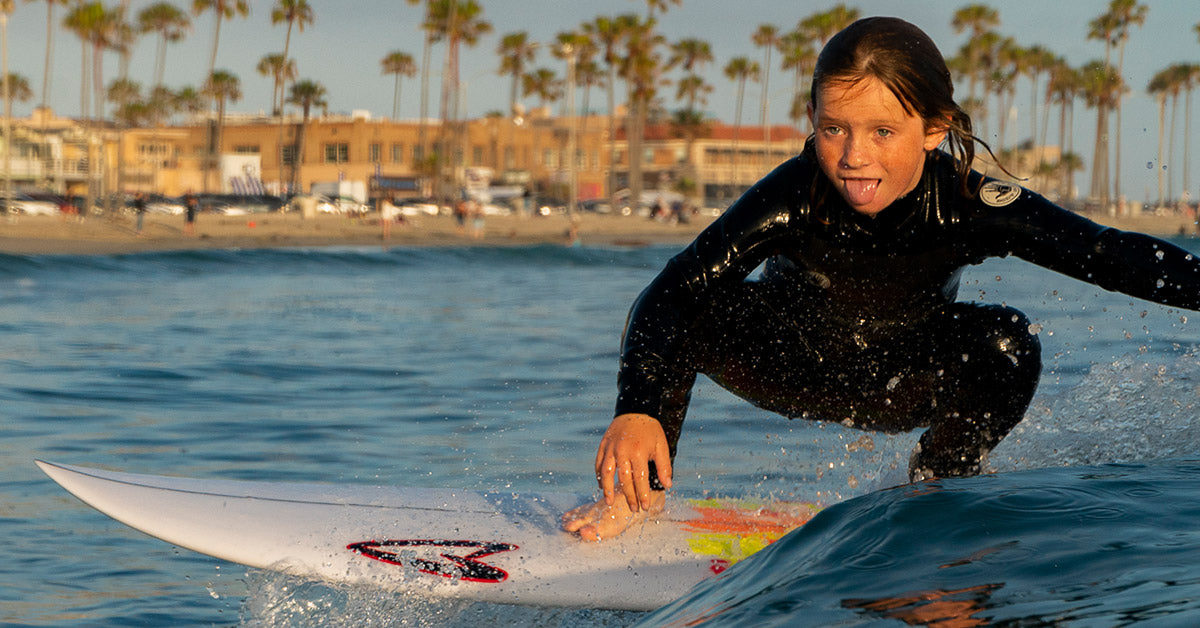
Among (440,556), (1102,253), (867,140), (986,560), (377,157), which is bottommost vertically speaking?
(440,556)

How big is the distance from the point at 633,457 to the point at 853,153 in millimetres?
894

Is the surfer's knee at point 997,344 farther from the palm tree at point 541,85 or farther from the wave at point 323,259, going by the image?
the palm tree at point 541,85

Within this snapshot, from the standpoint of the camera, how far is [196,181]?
259 ft

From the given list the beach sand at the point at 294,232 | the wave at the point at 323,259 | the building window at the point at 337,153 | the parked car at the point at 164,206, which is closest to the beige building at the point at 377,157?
the building window at the point at 337,153

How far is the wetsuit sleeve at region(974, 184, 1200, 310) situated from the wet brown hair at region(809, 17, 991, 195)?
0.25 meters

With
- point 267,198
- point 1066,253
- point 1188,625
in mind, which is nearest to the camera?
point 1188,625

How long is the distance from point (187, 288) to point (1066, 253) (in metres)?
20.5

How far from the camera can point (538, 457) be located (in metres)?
6.19

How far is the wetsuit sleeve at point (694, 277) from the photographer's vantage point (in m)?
3.06

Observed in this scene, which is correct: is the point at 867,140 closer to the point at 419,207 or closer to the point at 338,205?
the point at 338,205

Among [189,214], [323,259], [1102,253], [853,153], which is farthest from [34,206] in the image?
[1102,253]

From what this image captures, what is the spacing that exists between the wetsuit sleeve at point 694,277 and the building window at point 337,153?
81.3 metres

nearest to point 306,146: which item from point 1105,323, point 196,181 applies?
point 196,181

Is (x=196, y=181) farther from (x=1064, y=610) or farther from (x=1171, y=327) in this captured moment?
(x=1064, y=610)
